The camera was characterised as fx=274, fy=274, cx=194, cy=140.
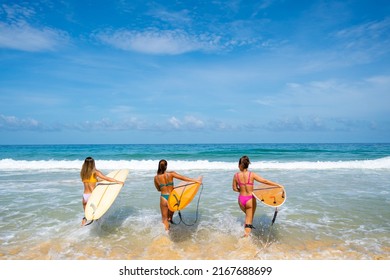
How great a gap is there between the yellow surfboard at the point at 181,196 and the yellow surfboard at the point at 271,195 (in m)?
1.32

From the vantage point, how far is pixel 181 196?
5762 millimetres

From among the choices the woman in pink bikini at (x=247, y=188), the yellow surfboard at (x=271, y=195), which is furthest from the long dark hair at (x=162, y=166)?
the yellow surfboard at (x=271, y=195)

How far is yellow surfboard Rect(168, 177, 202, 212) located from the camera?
5.65 meters

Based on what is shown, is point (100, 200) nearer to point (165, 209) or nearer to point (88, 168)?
point (88, 168)

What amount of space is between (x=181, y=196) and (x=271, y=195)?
6.47 feet

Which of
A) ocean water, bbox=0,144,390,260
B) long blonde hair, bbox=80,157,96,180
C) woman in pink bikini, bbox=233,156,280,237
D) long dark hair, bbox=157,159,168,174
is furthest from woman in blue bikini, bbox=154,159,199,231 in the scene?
long blonde hair, bbox=80,157,96,180

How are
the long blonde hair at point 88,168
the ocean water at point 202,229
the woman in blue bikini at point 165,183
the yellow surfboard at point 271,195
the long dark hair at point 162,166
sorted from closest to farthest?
the ocean water at point 202,229
the long dark hair at point 162,166
the woman in blue bikini at point 165,183
the yellow surfboard at point 271,195
the long blonde hair at point 88,168

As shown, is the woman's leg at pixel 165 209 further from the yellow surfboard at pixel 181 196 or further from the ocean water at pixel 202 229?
the ocean water at pixel 202 229

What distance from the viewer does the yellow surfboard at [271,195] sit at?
18.7ft

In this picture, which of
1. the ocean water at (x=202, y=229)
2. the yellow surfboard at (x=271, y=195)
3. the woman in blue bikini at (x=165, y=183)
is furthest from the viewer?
the yellow surfboard at (x=271, y=195)
